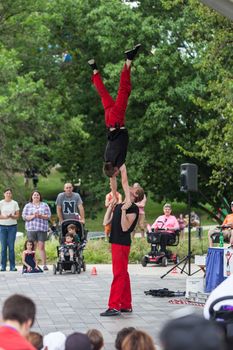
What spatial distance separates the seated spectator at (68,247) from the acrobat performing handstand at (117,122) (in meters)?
5.44

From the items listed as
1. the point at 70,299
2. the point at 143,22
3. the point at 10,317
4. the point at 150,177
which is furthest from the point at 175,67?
the point at 10,317

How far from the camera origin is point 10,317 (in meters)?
4.26

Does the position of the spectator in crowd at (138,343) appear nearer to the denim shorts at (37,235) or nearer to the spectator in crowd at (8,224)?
the denim shorts at (37,235)

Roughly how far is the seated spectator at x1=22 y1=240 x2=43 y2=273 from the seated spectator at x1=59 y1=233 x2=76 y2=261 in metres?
0.59

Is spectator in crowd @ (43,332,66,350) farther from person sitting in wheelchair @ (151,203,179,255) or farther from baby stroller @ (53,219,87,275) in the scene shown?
person sitting in wheelchair @ (151,203,179,255)

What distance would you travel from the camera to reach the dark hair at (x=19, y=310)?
4.25m

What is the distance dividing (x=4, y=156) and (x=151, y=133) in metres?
5.92

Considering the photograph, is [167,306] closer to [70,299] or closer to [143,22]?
[70,299]

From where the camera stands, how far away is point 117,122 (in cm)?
1185

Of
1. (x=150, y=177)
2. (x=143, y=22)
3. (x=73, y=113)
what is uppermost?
(x=143, y=22)

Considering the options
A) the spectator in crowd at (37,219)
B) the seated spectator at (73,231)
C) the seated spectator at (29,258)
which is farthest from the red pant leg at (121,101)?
the spectator in crowd at (37,219)

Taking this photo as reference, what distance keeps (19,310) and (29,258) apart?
1373 cm

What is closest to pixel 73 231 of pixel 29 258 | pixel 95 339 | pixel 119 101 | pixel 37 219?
pixel 37 219

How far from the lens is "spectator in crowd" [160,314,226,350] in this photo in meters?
3.12
